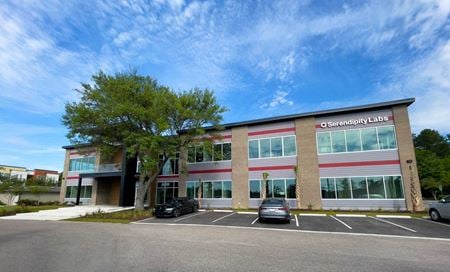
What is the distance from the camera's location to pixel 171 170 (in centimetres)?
3288

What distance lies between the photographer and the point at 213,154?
29297 millimetres

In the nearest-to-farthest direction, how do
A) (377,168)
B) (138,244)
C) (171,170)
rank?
(138,244) → (377,168) → (171,170)

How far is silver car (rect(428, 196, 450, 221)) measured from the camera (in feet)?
52.7

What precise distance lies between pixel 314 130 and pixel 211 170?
11952 mm

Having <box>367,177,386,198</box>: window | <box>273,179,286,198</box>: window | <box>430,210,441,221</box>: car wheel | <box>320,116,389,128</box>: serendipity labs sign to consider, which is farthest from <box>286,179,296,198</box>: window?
<box>430,210,441,221</box>: car wheel

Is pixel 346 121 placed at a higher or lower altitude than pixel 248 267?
higher

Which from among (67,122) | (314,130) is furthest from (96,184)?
(314,130)

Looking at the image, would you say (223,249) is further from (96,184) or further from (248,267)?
(96,184)

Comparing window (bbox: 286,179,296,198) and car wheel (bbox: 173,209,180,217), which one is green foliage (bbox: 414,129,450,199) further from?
car wheel (bbox: 173,209,180,217)

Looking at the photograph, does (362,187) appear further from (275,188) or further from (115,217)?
(115,217)

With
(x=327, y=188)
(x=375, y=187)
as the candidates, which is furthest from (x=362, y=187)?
(x=327, y=188)

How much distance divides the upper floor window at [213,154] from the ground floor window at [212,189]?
2586mm

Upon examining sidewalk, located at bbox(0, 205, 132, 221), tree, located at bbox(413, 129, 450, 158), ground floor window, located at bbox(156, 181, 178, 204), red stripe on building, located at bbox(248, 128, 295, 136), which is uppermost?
tree, located at bbox(413, 129, 450, 158)

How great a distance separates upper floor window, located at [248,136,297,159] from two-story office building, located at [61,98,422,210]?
0.10 meters
